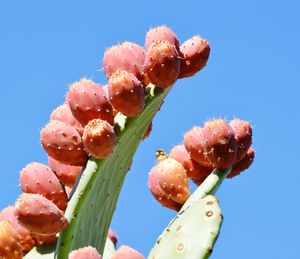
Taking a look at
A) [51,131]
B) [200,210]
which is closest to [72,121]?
[51,131]

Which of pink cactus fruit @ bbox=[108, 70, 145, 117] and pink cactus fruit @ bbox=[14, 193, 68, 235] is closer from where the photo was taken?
pink cactus fruit @ bbox=[14, 193, 68, 235]

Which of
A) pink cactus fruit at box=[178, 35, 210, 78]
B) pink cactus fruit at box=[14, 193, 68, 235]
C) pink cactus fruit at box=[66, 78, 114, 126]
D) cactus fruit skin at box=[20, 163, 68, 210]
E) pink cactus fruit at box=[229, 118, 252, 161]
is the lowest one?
pink cactus fruit at box=[14, 193, 68, 235]

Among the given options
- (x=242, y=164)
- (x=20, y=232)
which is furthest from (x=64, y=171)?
(x=242, y=164)

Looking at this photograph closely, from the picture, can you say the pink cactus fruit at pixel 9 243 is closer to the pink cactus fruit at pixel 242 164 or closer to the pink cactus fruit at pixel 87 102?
the pink cactus fruit at pixel 87 102

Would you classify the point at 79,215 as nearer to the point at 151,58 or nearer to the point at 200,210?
the point at 200,210

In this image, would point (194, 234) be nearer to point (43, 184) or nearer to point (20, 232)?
point (43, 184)

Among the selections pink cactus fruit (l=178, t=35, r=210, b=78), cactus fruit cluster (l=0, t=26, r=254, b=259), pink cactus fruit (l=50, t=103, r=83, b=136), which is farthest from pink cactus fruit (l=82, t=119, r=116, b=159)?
pink cactus fruit (l=178, t=35, r=210, b=78)

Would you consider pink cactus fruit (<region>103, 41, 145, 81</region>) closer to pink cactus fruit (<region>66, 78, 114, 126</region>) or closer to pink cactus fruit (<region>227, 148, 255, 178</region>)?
pink cactus fruit (<region>66, 78, 114, 126</region>)
